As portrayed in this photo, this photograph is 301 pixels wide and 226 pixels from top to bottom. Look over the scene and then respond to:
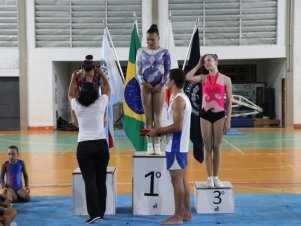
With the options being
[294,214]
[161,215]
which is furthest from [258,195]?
[161,215]

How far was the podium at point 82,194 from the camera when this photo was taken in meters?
6.08

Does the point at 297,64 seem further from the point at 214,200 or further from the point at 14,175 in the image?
the point at 14,175

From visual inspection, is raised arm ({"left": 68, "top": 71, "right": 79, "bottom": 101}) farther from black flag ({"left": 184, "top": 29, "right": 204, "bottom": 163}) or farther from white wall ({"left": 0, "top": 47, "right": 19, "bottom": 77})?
white wall ({"left": 0, "top": 47, "right": 19, "bottom": 77})

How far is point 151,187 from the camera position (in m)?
6.15

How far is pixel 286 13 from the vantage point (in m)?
18.7

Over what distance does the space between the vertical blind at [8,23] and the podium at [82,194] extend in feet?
46.3

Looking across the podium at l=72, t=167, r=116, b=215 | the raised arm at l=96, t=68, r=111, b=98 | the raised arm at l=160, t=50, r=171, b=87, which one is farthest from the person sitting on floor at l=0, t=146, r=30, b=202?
the raised arm at l=160, t=50, r=171, b=87

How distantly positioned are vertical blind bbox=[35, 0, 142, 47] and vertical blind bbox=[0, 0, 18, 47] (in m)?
0.90

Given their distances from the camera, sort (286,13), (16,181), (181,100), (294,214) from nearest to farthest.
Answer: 1. (181,100)
2. (294,214)
3. (16,181)
4. (286,13)

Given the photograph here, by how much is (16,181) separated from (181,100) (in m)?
3.16

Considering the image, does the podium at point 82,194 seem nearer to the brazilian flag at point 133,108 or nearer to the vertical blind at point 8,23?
the brazilian flag at point 133,108

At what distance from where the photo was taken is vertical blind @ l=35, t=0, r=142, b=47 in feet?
61.8

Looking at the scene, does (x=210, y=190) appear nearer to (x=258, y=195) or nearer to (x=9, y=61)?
(x=258, y=195)

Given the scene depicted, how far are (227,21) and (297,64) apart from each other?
3284 mm
